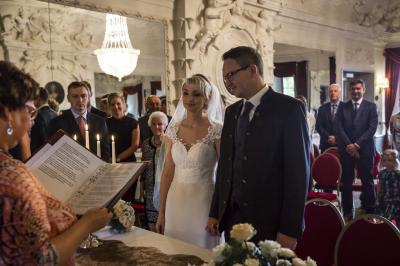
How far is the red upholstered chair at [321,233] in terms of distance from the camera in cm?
209

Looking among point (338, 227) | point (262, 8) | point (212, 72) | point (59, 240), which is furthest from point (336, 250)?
point (262, 8)

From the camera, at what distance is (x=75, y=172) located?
1.39m

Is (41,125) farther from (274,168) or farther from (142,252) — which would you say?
(274,168)

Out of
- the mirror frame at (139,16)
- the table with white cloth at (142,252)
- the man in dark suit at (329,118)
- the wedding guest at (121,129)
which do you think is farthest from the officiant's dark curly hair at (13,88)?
the man in dark suit at (329,118)

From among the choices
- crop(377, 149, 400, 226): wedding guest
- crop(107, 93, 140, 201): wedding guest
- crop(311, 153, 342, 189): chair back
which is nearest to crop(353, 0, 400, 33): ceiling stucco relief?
crop(311, 153, 342, 189): chair back

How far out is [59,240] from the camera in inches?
38.1

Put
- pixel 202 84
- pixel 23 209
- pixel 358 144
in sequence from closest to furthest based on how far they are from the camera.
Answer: pixel 23 209
pixel 202 84
pixel 358 144

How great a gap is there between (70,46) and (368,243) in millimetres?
3452

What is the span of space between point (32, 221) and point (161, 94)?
4344 mm

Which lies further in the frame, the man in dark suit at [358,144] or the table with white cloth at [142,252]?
the man in dark suit at [358,144]

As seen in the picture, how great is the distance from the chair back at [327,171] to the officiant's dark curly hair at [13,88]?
4.23 meters

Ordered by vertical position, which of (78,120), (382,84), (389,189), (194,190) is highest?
(382,84)

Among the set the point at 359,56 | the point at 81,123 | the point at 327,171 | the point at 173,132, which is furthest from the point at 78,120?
the point at 359,56

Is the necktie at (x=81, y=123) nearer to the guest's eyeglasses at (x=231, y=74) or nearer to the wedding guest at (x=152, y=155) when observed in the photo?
the wedding guest at (x=152, y=155)
